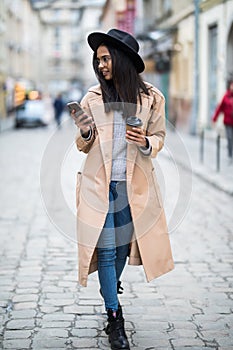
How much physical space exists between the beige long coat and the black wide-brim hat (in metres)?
0.18

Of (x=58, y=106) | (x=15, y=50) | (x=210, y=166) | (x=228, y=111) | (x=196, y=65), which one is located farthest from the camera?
(x=15, y=50)

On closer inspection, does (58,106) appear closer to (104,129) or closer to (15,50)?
(15,50)

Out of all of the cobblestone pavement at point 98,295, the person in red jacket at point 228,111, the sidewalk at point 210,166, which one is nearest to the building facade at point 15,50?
the sidewalk at point 210,166

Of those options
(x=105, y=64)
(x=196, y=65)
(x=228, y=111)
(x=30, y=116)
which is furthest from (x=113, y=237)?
(x=30, y=116)

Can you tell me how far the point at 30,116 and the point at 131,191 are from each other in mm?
35622

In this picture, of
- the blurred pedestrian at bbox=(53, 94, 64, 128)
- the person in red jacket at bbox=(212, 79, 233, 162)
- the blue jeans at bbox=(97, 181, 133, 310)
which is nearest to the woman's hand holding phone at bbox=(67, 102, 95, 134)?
the blue jeans at bbox=(97, 181, 133, 310)

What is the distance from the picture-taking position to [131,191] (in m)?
4.32

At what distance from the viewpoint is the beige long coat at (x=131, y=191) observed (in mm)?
4262

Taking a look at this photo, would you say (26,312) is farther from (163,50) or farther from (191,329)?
(163,50)

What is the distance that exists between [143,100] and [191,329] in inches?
61.2

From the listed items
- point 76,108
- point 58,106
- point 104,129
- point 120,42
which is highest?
point 120,42

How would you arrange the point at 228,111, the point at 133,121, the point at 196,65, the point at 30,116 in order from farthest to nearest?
the point at 30,116 → the point at 196,65 → the point at 228,111 → the point at 133,121

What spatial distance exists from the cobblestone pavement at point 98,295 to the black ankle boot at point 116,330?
0.12 meters

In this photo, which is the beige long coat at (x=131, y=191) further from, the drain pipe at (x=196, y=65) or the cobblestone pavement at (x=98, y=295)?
the drain pipe at (x=196, y=65)
